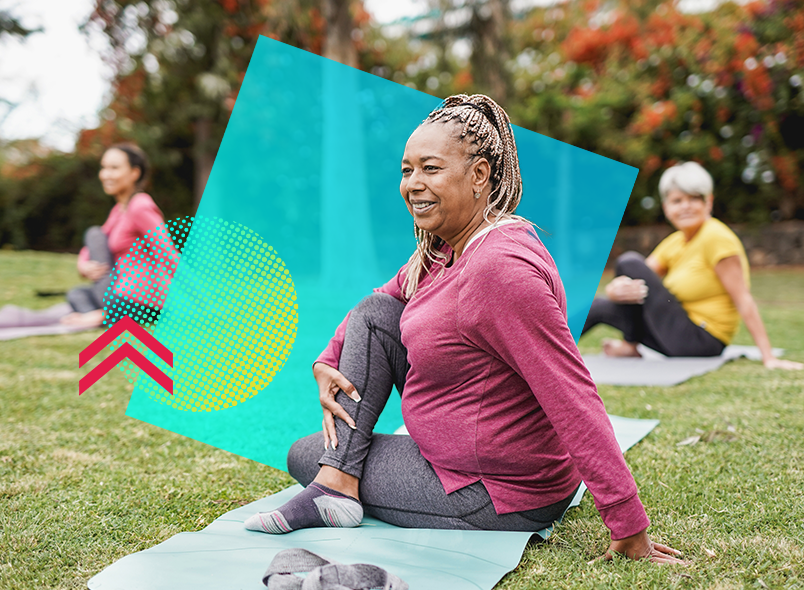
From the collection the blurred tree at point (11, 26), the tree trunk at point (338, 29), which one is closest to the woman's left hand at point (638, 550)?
the tree trunk at point (338, 29)

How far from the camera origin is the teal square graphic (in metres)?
2.68

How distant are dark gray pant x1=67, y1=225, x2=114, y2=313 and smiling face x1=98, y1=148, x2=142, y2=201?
44cm

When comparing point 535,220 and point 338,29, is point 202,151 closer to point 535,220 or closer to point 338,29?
point 338,29

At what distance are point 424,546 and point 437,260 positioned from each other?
0.78m

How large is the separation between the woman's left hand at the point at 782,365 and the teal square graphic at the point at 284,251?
1.77 metres

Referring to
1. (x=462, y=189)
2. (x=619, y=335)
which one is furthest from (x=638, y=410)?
(x=619, y=335)

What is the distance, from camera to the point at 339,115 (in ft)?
14.0

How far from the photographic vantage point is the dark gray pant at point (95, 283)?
5.19m

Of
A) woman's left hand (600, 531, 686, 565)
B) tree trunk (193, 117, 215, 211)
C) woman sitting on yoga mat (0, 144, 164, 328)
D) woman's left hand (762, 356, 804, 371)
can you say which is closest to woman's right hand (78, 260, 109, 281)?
woman sitting on yoga mat (0, 144, 164, 328)

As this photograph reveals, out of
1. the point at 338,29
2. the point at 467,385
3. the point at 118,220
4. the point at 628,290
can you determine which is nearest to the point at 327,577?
the point at 467,385

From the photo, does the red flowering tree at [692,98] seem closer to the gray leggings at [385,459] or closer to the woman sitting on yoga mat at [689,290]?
the woman sitting on yoga mat at [689,290]

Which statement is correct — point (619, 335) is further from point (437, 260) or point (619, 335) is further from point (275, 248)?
point (437, 260)

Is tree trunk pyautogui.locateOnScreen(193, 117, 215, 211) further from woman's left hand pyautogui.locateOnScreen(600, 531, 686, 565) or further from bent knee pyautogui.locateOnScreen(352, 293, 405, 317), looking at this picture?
woman's left hand pyautogui.locateOnScreen(600, 531, 686, 565)

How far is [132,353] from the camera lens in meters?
2.53
